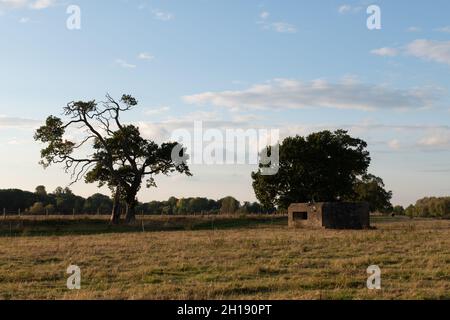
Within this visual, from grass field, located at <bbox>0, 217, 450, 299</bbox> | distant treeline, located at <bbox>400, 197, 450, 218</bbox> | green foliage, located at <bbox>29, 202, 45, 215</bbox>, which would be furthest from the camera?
distant treeline, located at <bbox>400, 197, 450, 218</bbox>

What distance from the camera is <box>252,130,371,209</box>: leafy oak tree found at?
6438 centimetres

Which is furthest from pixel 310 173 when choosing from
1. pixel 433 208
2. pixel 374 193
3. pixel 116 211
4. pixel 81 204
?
pixel 433 208

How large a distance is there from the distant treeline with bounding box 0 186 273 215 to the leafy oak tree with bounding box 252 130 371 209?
34.3 feet

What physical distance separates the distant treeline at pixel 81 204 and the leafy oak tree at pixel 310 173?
10.5 m

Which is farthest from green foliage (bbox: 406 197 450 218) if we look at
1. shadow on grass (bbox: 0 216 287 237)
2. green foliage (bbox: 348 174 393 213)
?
shadow on grass (bbox: 0 216 287 237)

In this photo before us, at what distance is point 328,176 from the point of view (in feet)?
212

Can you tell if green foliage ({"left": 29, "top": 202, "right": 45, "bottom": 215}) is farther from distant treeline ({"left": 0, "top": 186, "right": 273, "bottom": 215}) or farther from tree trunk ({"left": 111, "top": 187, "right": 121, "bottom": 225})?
tree trunk ({"left": 111, "top": 187, "right": 121, "bottom": 225})

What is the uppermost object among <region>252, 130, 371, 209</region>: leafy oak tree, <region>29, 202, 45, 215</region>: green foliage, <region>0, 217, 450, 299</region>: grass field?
<region>252, 130, 371, 209</region>: leafy oak tree

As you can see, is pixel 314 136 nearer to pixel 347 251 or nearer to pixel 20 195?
pixel 347 251

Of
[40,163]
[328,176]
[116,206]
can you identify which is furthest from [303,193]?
[40,163]

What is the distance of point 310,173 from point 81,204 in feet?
192

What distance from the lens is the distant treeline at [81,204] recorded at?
270ft

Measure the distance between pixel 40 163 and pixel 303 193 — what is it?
30.6m
